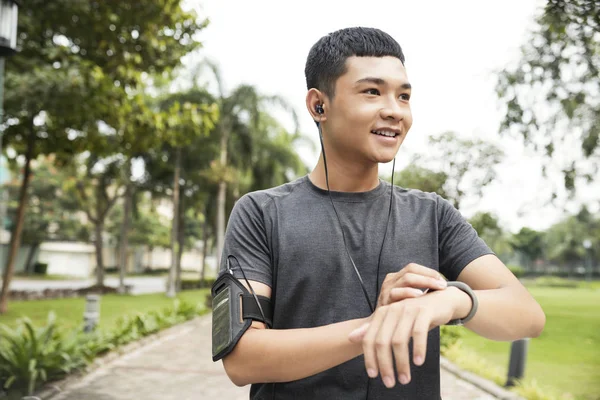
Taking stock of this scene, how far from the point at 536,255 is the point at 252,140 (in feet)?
143

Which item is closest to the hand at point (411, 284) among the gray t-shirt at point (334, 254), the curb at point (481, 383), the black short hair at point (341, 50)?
the gray t-shirt at point (334, 254)

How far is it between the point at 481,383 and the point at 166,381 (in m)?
3.92

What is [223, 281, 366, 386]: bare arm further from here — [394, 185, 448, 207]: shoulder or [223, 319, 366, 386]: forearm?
[394, 185, 448, 207]: shoulder

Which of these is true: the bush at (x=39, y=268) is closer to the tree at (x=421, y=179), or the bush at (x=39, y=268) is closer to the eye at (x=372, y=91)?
the tree at (x=421, y=179)

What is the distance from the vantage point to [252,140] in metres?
23.6

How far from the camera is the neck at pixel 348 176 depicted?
1536 millimetres

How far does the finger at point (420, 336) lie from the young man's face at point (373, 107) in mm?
480

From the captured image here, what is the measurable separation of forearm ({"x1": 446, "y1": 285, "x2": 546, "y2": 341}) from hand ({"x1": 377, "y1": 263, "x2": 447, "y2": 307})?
0.17 m

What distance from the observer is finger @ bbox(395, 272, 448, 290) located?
1.12m

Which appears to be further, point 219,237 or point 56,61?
point 219,237

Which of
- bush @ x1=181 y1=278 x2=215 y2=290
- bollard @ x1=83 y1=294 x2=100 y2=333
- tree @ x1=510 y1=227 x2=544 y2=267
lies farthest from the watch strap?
tree @ x1=510 y1=227 x2=544 y2=267

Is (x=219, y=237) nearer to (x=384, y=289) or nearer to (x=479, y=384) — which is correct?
(x=479, y=384)

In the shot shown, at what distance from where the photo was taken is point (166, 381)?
7.82m

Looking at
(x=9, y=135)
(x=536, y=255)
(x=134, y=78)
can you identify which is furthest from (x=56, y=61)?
(x=536, y=255)
